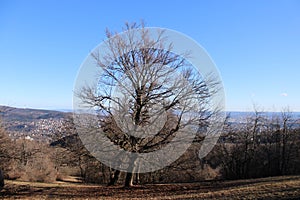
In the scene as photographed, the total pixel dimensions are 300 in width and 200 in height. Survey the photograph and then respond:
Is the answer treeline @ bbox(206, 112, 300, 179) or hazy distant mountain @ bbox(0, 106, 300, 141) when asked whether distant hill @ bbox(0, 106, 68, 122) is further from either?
treeline @ bbox(206, 112, 300, 179)

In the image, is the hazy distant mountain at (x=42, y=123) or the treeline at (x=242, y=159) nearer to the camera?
the hazy distant mountain at (x=42, y=123)

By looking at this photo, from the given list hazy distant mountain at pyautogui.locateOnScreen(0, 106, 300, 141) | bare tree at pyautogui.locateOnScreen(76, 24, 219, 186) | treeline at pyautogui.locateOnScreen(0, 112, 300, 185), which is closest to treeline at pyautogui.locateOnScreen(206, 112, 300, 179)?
treeline at pyautogui.locateOnScreen(0, 112, 300, 185)

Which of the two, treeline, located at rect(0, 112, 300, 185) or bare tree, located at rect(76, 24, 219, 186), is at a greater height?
bare tree, located at rect(76, 24, 219, 186)

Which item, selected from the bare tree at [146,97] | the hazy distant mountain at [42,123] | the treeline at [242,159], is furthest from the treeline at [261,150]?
the bare tree at [146,97]

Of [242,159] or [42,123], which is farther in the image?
[42,123]

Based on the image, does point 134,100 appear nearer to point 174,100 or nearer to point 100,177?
point 174,100

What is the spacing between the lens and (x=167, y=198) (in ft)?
35.7

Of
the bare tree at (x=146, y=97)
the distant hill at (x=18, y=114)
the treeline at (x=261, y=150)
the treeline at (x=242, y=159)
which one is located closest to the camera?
the bare tree at (x=146, y=97)

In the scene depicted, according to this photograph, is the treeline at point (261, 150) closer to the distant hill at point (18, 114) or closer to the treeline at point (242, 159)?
the treeline at point (242, 159)

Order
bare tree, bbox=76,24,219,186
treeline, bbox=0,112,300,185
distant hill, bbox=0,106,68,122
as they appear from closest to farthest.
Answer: bare tree, bbox=76,24,219,186 → distant hill, bbox=0,106,68,122 → treeline, bbox=0,112,300,185

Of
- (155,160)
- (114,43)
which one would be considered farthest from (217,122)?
(114,43)

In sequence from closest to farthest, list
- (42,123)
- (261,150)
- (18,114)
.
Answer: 1. (261,150)
2. (42,123)
3. (18,114)

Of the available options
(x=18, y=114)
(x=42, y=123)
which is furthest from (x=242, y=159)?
(x=18, y=114)

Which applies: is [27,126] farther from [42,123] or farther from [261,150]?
[261,150]
